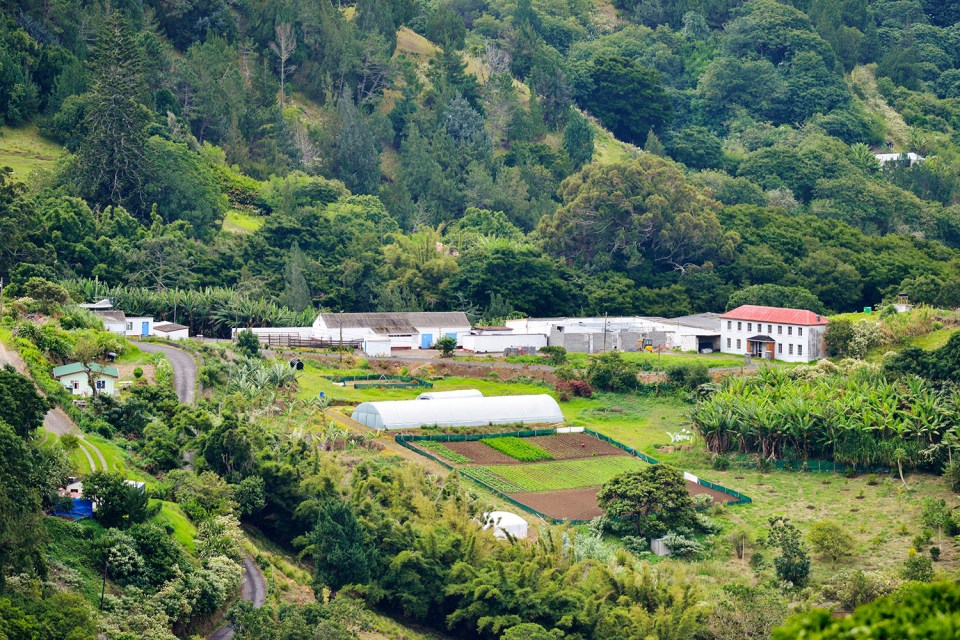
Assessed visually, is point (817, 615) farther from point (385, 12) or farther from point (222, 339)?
point (385, 12)

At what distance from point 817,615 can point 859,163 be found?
450 ft

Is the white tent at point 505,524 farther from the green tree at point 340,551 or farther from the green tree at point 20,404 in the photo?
the green tree at point 20,404

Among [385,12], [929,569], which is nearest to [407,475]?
[929,569]

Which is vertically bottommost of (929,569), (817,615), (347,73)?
(929,569)

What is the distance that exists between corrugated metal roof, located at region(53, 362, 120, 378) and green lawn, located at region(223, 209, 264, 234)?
51595 millimetres

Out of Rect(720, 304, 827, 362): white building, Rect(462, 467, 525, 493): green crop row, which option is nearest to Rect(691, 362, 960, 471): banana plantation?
Rect(462, 467, 525, 493): green crop row

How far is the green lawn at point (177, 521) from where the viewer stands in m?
43.1

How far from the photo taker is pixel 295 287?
97.0 metres

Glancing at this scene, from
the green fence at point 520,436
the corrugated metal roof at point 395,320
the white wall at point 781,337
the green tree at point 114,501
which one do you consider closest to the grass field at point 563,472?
the green fence at point 520,436

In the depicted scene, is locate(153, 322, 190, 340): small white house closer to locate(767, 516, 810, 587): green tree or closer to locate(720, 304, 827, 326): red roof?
locate(720, 304, 827, 326): red roof

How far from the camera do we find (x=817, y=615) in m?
19.2

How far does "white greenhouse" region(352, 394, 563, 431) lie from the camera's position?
220 feet

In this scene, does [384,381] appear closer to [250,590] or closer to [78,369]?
[78,369]

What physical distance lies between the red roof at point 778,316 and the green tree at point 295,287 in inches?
1094
